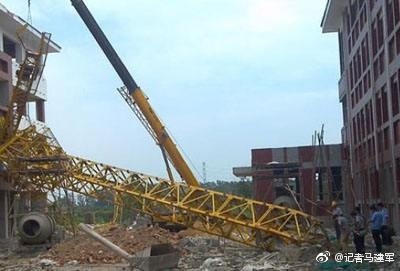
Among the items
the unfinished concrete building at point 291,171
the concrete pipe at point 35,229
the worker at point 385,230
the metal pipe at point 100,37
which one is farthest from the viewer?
the unfinished concrete building at point 291,171

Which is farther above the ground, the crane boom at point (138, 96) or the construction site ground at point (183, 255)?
the crane boom at point (138, 96)

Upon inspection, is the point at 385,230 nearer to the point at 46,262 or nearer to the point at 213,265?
the point at 213,265

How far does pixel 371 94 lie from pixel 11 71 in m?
18.7

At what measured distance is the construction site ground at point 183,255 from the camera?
18.4 m

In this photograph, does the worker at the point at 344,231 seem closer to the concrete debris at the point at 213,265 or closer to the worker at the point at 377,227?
the worker at the point at 377,227

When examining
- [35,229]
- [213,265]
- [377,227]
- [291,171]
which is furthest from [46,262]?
[291,171]

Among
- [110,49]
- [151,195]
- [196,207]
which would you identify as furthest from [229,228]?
[110,49]

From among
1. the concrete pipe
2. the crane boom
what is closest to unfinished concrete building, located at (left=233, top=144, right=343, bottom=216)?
the crane boom

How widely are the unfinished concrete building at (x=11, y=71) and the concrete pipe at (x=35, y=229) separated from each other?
15.1 ft

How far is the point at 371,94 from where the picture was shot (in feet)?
111

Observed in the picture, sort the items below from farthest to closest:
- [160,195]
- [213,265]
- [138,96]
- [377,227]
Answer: [138,96], [160,195], [377,227], [213,265]

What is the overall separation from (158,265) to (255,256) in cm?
457

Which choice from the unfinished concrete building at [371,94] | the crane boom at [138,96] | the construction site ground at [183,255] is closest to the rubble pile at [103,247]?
the construction site ground at [183,255]

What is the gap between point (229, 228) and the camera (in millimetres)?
24047
